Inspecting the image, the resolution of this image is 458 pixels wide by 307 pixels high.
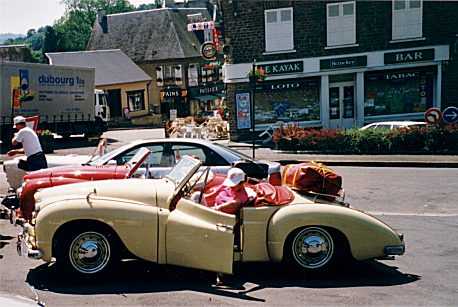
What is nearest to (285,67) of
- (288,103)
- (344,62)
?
(288,103)

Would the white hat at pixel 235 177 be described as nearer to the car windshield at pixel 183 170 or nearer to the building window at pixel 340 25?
the car windshield at pixel 183 170

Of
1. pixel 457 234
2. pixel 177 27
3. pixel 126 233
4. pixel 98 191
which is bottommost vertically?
pixel 457 234

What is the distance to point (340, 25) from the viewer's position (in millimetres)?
27078

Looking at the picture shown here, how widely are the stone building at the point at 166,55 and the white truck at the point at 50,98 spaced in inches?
846

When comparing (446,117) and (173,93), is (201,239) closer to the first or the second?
(446,117)

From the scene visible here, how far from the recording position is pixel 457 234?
27.6 feet

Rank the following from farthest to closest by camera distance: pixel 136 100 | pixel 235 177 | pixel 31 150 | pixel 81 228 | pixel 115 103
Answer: pixel 136 100
pixel 115 103
pixel 31 150
pixel 235 177
pixel 81 228

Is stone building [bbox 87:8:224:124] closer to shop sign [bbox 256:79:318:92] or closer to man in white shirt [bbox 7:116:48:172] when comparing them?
shop sign [bbox 256:79:318:92]

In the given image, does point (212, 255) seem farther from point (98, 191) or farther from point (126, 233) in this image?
point (98, 191)

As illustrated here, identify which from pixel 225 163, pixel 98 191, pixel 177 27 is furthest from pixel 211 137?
pixel 177 27

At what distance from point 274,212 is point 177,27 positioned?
5383 cm

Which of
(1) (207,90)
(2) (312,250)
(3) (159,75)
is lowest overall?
(2) (312,250)

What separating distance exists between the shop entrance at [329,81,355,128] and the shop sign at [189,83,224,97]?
28.5m

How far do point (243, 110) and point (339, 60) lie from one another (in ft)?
16.8
